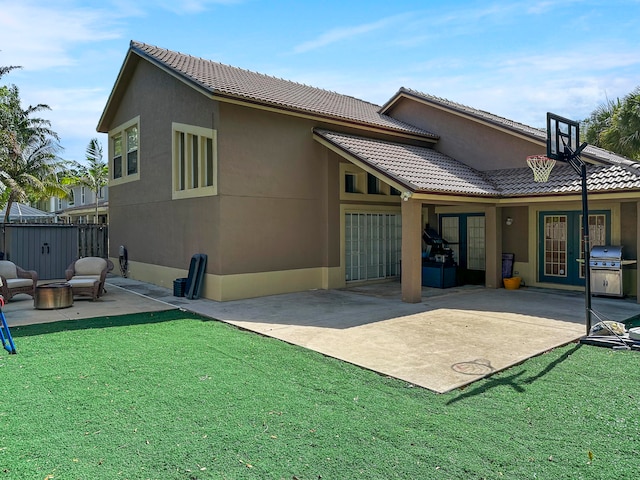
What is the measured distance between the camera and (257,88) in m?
13.5

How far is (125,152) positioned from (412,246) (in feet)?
39.5

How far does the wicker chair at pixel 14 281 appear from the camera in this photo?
36.8 feet

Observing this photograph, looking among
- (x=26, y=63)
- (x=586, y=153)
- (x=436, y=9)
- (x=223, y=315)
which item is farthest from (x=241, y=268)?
(x=26, y=63)

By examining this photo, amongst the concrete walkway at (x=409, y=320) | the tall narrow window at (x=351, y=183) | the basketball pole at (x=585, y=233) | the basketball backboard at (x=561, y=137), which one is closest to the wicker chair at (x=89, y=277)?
the concrete walkway at (x=409, y=320)

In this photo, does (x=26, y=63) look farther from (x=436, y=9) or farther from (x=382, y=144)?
(x=436, y=9)

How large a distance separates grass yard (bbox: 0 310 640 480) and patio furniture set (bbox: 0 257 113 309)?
12.2 ft

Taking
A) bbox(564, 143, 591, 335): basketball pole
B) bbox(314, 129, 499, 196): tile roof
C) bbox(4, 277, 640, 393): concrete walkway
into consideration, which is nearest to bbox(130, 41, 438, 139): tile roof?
bbox(314, 129, 499, 196): tile roof

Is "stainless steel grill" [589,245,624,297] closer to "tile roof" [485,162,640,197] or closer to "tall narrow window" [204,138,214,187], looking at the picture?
"tile roof" [485,162,640,197]

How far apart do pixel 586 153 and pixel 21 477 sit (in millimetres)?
14331

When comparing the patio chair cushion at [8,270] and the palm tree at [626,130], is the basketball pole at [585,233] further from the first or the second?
the palm tree at [626,130]

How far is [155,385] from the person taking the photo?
5.64 m

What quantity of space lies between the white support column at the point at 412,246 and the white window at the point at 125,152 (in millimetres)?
10174

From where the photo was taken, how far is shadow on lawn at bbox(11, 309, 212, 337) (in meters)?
8.46

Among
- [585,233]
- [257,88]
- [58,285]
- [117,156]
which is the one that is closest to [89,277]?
[58,285]
